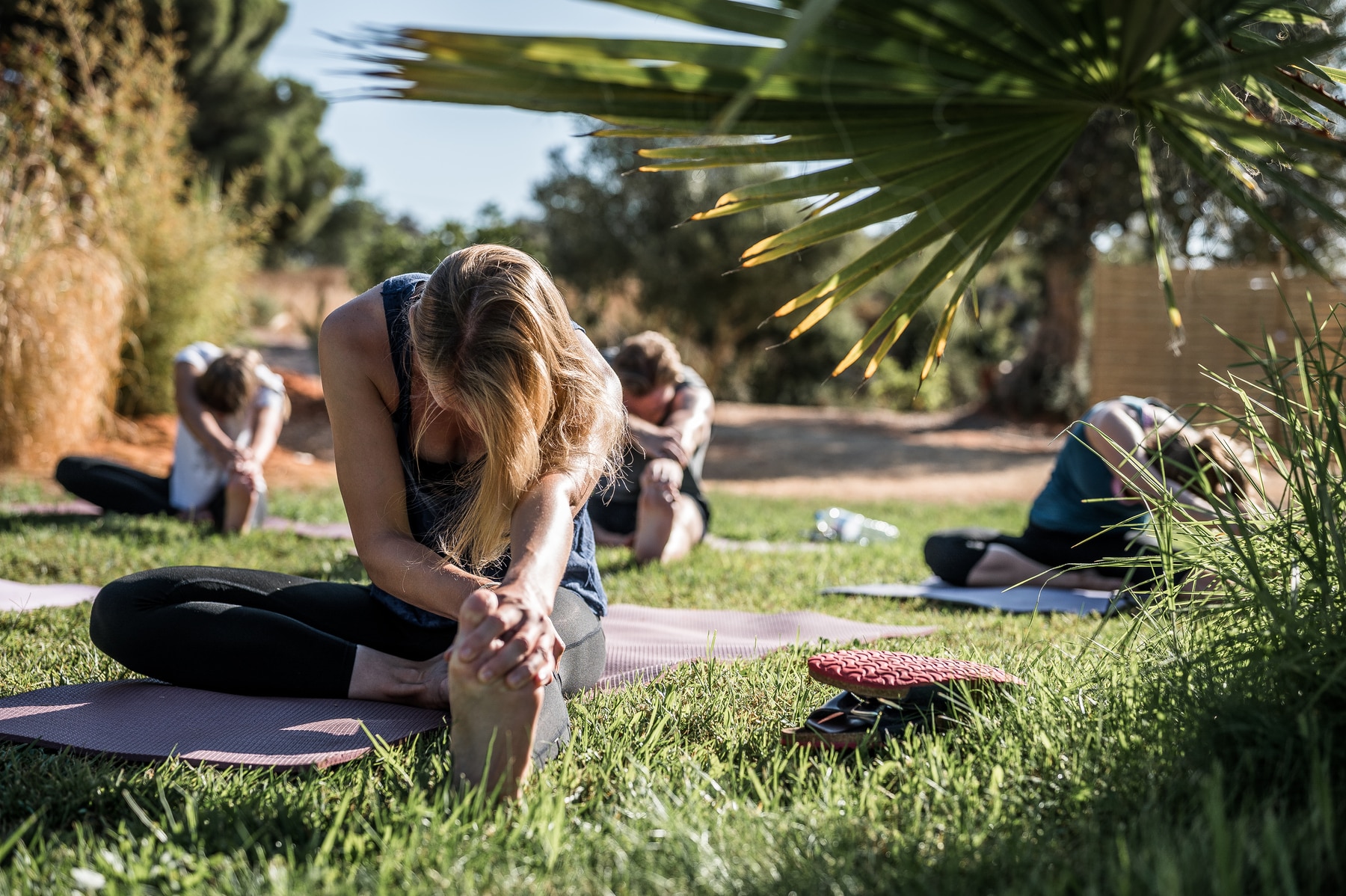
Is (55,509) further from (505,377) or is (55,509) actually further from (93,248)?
(505,377)

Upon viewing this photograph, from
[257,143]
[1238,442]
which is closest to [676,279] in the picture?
[257,143]

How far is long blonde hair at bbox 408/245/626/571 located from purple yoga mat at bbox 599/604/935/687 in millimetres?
710

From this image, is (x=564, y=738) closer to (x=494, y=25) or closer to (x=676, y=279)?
(x=494, y=25)

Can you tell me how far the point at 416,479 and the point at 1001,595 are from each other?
283 centimetres

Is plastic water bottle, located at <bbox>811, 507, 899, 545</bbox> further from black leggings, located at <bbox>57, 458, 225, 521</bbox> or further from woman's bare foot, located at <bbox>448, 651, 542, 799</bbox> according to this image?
woman's bare foot, located at <bbox>448, 651, 542, 799</bbox>

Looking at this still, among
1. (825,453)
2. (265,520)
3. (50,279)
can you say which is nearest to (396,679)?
(265,520)

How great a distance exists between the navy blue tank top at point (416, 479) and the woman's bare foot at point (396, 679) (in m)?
0.12

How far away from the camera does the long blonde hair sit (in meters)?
1.98

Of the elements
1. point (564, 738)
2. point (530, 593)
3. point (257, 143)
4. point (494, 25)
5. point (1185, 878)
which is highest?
point (257, 143)

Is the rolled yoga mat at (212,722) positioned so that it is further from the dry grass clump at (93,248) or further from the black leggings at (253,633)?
the dry grass clump at (93,248)

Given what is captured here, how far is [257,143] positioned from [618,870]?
79.7 ft

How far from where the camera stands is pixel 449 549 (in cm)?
224

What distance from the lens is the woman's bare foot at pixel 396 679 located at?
236 centimetres

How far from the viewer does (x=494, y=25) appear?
4.62ft
